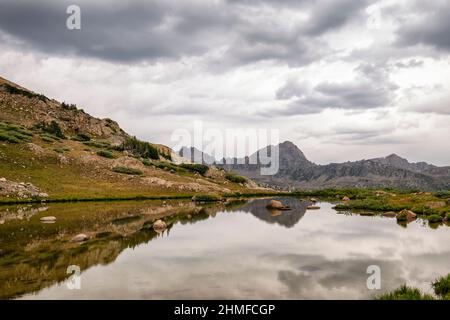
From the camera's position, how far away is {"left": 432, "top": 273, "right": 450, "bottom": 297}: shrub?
2098 cm

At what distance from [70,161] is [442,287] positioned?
111679 millimetres

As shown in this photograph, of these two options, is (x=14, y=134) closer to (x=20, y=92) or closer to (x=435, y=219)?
(x=20, y=92)

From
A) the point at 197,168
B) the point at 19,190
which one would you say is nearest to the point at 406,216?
the point at 19,190

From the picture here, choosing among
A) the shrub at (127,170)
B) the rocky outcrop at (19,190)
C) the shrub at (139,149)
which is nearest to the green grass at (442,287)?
the rocky outcrop at (19,190)

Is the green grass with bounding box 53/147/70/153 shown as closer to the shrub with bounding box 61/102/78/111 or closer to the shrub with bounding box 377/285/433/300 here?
the shrub with bounding box 61/102/78/111

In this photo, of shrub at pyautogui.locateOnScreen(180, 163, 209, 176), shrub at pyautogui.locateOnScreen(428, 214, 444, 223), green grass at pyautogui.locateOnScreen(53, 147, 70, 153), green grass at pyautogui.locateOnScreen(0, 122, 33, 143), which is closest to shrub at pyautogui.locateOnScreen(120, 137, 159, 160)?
shrub at pyautogui.locateOnScreen(180, 163, 209, 176)

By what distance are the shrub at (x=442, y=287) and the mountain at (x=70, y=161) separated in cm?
7350

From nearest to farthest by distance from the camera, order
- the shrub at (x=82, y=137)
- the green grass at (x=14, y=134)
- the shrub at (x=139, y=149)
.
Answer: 1. the green grass at (x=14, y=134)
2. the shrub at (x=82, y=137)
3. the shrub at (x=139, y=149)

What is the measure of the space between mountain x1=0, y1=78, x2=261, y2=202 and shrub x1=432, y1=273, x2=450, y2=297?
73.5 meters

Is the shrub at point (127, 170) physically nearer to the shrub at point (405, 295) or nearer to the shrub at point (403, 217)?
the shrub at point (403, 217)

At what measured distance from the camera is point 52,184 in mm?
90750

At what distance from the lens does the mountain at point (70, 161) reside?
295 feet
